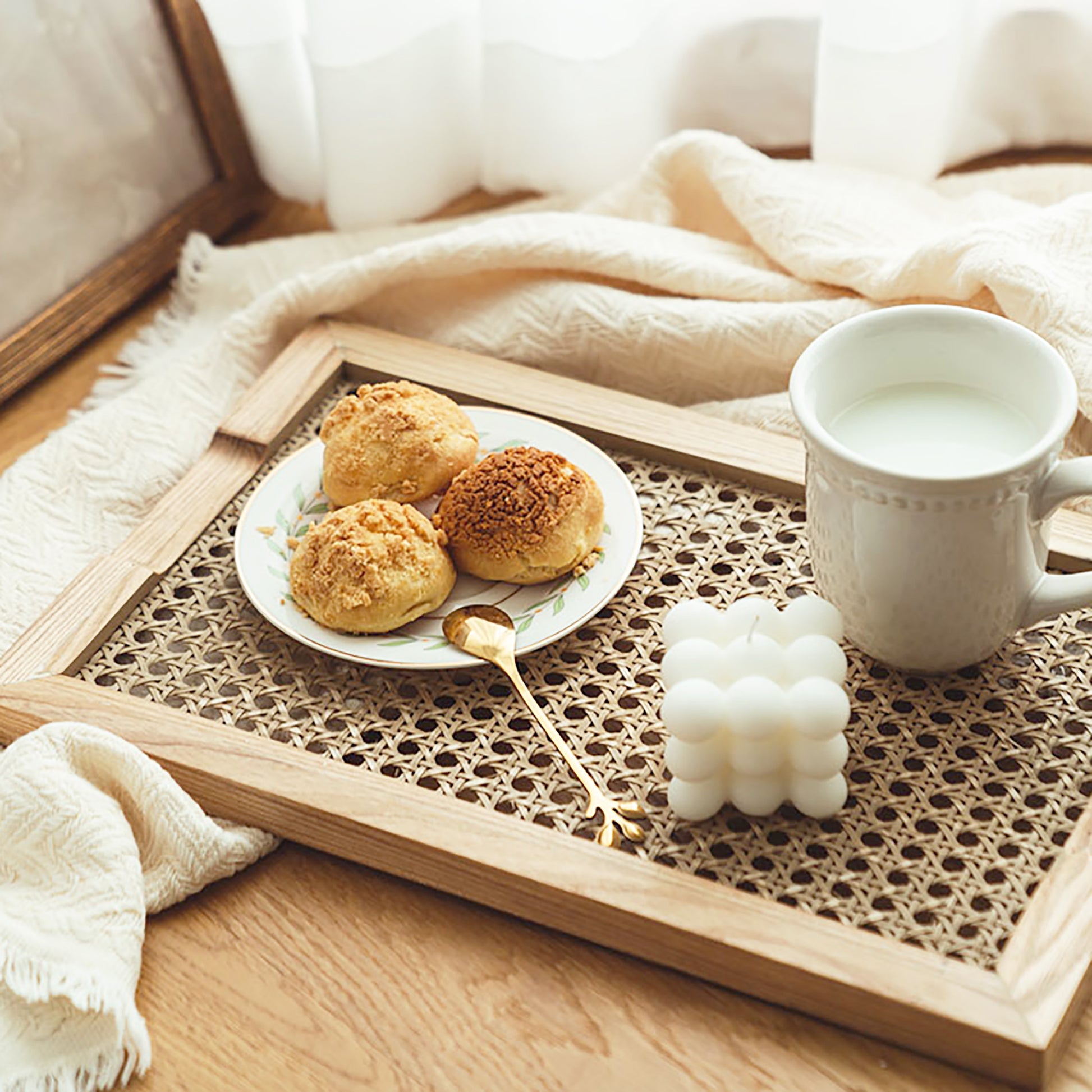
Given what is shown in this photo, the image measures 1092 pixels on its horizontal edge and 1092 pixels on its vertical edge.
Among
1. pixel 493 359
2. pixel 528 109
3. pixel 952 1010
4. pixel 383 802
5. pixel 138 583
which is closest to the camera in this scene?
pixel 952 1010

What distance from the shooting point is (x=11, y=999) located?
66 cm

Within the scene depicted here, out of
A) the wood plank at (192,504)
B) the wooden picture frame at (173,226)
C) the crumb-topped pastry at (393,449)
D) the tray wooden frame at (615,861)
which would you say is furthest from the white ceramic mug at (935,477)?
the wooden picture frame at (173,226)

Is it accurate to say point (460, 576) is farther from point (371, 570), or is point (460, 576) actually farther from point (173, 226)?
point (173, 226)

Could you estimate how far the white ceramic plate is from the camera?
0.77m

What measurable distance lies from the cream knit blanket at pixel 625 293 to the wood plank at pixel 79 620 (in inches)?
2.5

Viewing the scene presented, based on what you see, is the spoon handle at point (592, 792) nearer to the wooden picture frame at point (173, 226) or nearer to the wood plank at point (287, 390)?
the wood plank at point (287, 390)

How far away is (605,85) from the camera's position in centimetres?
114

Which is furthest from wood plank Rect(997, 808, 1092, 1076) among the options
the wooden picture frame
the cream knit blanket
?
the wooden picture frame

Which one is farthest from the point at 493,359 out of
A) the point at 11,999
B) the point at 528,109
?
the point at 11,999

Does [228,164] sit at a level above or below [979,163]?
above

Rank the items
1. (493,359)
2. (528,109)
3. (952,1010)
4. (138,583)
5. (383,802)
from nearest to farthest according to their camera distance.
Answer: (952,1010), (383,802), (138,583), (493,359), (528,109)

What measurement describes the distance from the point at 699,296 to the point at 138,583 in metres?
0.44

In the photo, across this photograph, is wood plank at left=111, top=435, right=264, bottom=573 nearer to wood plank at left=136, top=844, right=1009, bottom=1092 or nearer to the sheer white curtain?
wood plank at left=136, top=844, right=1009, bottom=1092

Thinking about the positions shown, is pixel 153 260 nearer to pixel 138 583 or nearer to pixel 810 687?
pixel 138 583
